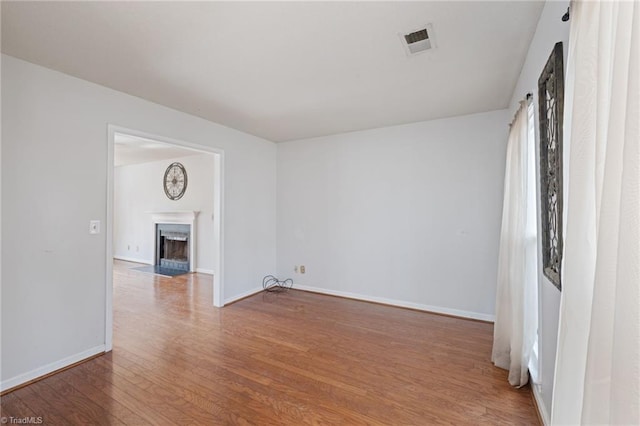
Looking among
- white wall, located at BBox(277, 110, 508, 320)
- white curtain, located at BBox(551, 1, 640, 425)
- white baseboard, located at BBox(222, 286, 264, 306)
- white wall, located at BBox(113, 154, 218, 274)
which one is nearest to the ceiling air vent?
white curtain, located at BBox(551, 1, 640, 425)

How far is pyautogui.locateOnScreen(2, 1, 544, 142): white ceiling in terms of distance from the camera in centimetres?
160

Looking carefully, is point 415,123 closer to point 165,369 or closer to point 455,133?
point 455,133

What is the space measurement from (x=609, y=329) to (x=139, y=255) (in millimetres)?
8171

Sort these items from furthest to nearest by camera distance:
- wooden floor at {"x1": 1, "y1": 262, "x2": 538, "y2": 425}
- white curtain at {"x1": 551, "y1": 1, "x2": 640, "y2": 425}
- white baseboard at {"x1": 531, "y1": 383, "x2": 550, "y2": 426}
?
wooden floor at {"x1": 1, "y1": 262, "x2": 538, "y2": 425}, white baseboard at {"x1": 531, "y1": 383, "x2": 550, "y2": 426}, white curtain at {"x1": 551, "y1": 1, "x2": 640, "y2": 425}

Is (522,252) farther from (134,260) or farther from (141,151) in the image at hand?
(134,260)

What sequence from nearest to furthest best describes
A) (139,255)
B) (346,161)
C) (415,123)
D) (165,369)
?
1. (165,369)
2. (415,123)
3. (346,161)
4. (139,255)

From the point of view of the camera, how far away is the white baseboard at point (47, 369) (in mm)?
2006

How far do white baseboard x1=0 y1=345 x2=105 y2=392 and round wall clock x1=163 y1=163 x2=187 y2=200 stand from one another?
4218 millimetres

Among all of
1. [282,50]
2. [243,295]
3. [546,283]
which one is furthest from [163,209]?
[546,283]

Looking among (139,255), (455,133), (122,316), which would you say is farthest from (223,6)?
(139,255)

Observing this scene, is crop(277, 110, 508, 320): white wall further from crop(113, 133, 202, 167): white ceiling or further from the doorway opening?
crop(113, 133, 202, 167): white ceiling

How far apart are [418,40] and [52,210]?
10.3 ft

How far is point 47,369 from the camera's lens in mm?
2195

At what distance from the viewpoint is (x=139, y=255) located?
6.88 metres
